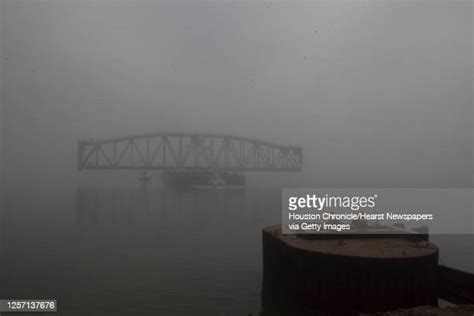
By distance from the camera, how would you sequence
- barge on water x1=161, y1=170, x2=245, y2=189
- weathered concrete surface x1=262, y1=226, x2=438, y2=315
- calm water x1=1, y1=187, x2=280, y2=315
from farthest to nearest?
barge on water x1=161, y1=170, x2=245, y2=189 < calm water x1=1, y1=187, x2=280, y2=315 < weathered concrete surface x1=262, y1=226, x2=438, y2=315

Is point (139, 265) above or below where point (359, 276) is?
below

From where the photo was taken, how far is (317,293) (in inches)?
687

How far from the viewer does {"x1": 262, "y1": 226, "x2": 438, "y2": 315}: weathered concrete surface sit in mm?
16422

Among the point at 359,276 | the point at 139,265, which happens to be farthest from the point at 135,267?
the point at 359,276

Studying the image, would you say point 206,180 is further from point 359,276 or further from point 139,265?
point 359,276

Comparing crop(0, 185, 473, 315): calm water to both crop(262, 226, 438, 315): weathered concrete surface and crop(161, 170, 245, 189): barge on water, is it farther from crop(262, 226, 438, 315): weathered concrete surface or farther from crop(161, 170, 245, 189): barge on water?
crop(161, 170, 245, 189): barge on water

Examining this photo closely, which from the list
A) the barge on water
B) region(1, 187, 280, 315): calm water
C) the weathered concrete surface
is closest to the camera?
the weathered concrete surface

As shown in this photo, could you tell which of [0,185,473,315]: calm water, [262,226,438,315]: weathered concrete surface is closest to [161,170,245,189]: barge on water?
[0,185,473,315]: calm water

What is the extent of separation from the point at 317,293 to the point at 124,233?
31581 mm

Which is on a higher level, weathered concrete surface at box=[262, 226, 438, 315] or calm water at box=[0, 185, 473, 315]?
weathered concrete surface at box=[262, 226, 438, 315]

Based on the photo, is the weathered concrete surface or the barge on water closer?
the weathered concrete surface

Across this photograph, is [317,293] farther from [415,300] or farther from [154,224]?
[154,224]

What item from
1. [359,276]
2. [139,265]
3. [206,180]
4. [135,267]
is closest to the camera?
[359,276]

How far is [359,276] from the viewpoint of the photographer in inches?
649
